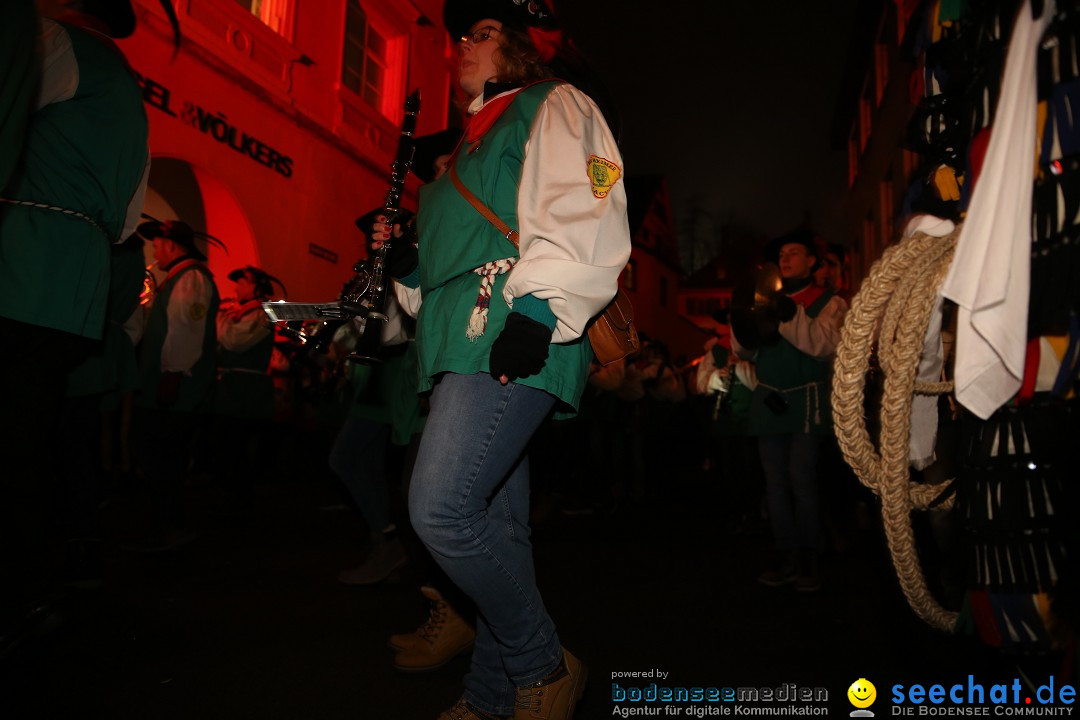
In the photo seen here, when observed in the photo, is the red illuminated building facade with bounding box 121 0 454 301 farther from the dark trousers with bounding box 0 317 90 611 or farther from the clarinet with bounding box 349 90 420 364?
the dark trousers with bounding box 0 317 90 611

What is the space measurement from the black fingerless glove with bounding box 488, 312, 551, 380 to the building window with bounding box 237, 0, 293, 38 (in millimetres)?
10628

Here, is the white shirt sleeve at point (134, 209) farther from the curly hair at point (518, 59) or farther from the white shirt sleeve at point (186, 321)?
the white shirt sleeve at point (186, 321)

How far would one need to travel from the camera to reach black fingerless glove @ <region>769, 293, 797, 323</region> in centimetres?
427

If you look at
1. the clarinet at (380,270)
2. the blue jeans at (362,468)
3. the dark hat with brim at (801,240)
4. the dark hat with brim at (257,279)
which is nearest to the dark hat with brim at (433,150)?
the clarinet at (380,270)

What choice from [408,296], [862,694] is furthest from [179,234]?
[862,694]

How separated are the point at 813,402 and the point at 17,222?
3852 mm

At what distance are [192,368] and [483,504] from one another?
3.75 metres

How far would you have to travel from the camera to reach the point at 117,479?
7770 mm

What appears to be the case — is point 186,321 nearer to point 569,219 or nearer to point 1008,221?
point 569,219

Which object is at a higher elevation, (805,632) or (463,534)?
(463,534)

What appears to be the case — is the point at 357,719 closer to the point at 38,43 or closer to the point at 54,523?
the point at 38,43

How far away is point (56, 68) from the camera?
2.35 meters

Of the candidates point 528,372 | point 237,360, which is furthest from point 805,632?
point 237,360

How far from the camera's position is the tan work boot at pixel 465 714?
2.03 meters
